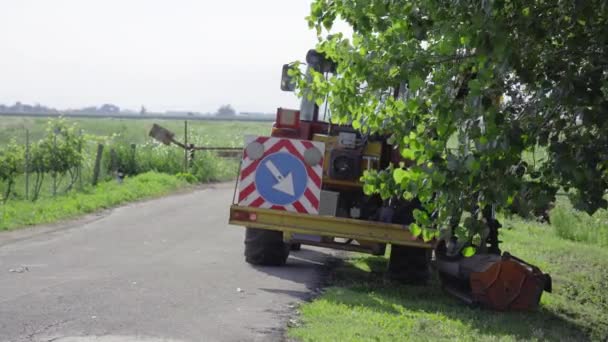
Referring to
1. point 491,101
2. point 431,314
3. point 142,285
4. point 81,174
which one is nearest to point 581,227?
point 431,314

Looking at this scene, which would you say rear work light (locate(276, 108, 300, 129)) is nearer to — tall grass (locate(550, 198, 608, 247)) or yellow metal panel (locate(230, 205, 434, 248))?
yellow metal panel (locate(230, 205, 434, 248))

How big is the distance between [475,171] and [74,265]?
8.04 m

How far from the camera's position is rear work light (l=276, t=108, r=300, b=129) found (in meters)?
13.9

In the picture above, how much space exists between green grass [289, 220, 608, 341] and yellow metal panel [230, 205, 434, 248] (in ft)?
2.17

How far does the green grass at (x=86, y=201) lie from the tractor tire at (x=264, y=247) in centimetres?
602

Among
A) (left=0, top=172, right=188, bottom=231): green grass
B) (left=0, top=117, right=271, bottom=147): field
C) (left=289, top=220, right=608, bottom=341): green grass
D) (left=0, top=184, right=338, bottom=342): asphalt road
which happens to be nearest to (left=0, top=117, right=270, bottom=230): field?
(left=0, top=172, right=188, bottom=231): green grass

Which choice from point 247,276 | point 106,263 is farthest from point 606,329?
point 106,263

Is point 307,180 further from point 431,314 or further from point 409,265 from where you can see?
point 431,314

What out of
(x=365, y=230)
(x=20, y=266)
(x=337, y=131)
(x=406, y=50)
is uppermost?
(x=406, y=50)

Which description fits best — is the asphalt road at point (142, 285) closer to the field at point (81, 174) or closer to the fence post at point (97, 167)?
the field at point (81, 174)

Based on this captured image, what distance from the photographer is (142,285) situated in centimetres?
1146

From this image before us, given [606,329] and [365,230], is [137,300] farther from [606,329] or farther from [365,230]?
[606,329]

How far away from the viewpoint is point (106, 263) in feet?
44.0

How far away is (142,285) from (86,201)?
36.2ft
